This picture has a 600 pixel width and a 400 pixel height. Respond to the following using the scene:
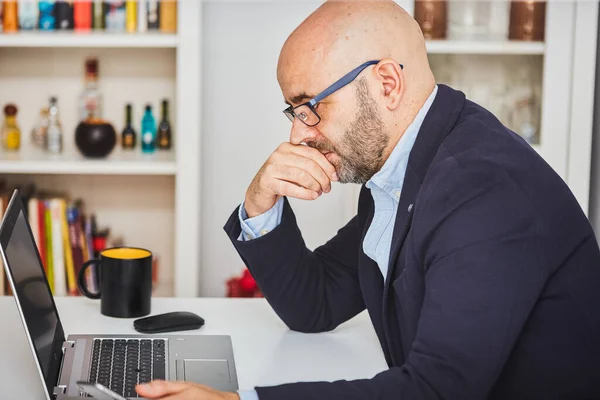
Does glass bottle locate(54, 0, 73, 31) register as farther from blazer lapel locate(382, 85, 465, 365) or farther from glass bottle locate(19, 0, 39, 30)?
blazer lapel locate(382, 85, 465, 365)

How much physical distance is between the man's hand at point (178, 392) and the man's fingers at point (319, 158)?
1.76 ft

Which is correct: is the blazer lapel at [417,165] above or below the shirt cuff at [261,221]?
above

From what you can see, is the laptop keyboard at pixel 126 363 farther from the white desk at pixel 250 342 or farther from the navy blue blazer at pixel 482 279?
the navy blue blazer at pixel 482 279

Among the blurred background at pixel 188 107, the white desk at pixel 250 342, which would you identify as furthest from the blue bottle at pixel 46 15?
the white desk at pixel 250 342

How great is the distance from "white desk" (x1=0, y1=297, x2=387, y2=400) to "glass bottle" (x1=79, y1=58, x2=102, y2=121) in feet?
4.23

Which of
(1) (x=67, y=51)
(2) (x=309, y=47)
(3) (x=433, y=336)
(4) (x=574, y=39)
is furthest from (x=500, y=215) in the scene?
(1) (x=67, y=51)

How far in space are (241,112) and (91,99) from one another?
0.52 meters

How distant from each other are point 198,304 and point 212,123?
1344mm

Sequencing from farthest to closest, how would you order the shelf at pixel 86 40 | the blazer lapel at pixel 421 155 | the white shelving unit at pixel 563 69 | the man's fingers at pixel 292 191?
the shelf at pixel 86 40 < the white shelving unit at pixel 563 69 < the man's fingers at pixel 292 191 < the blazer lapel at pixel 421 155

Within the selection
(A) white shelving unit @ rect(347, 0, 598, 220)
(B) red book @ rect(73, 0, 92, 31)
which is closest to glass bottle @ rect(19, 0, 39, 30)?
(B) red book @ rect(73, 0, 92, 31)

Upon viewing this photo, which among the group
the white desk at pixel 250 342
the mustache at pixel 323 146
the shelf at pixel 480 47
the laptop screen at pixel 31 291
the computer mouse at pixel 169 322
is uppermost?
the shelf at pixel 480 47

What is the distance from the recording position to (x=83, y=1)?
2.66 meters

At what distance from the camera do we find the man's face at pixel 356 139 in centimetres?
138

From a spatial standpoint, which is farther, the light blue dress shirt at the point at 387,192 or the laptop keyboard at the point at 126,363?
the light blue dress shirt at the point at 387,192
